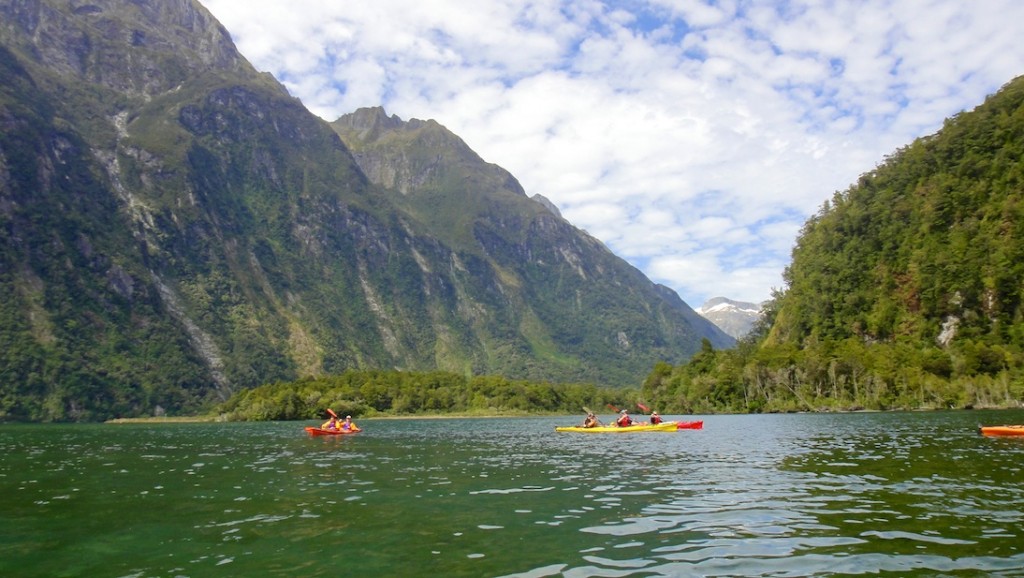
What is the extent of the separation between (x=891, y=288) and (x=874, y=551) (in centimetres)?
15278

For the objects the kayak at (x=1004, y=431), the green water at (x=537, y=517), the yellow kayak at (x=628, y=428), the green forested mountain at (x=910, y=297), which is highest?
the green forested mountain at (x=910, y=297)

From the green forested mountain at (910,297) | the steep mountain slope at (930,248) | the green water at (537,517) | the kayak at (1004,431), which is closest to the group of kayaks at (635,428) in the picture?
the kayak at (1004,431)

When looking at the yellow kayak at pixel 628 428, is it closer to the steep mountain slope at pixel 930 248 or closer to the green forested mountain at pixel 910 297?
the green forested mountain at pixel 910 297

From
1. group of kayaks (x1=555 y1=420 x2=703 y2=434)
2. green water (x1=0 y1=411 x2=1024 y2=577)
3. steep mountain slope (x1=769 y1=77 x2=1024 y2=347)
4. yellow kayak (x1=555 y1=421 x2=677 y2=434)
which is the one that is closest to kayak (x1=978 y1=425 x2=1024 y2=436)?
green water (x1=0 y1=411 x2=1024 y2=577)

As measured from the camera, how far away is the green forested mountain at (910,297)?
119m

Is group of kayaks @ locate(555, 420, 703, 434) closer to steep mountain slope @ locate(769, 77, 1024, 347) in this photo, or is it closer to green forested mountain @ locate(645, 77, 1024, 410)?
green forested mountain @ locate(645, 77, 1024, 410)

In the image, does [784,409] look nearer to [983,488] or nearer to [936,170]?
[936,170]

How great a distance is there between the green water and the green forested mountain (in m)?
90.7

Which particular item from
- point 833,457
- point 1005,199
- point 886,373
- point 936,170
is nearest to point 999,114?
point 936,170

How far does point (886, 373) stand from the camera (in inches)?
4754

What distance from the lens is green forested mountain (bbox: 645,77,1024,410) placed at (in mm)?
119125

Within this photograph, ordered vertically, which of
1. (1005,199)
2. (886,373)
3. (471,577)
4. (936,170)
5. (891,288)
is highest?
(936,170)

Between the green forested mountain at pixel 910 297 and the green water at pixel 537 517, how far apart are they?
90.7 m

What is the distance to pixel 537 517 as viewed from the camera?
20875 millimetres
